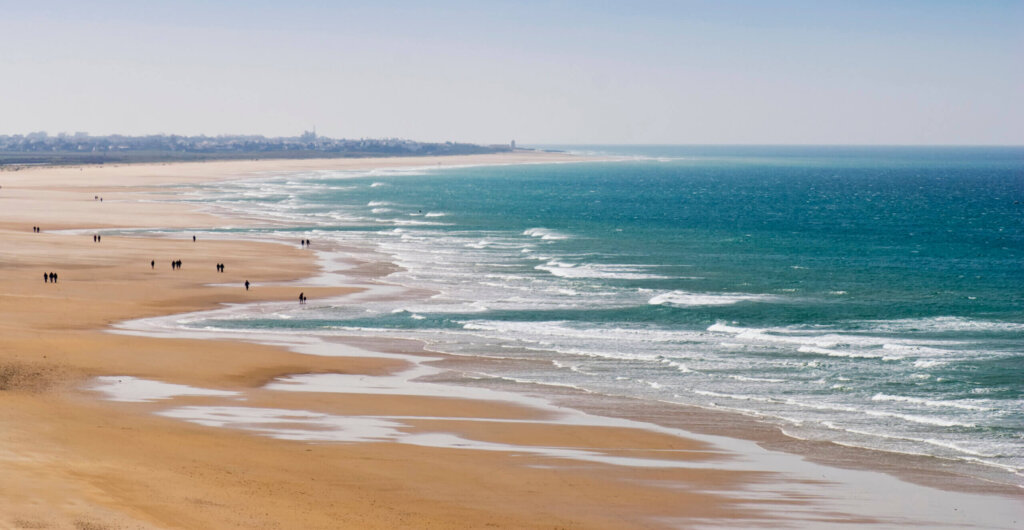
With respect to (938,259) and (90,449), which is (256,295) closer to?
(90,449)

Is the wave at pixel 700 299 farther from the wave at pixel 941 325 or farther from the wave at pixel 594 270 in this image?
the wave at pixel 594 270

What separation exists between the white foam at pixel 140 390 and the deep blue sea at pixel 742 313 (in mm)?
10670

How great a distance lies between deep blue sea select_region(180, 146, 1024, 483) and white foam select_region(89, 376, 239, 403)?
35.0 feet

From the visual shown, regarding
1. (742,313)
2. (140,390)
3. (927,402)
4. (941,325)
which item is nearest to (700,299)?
(742,313)

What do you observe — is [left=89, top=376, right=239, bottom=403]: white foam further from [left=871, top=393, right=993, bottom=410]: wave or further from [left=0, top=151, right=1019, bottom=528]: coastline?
[left=871, top=393, right=993, bottom=410]: wave

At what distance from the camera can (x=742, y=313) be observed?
53.5m

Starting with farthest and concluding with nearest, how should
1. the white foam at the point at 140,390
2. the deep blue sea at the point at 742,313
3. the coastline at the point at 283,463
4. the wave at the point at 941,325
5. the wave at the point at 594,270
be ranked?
the wave at the point at 594,270 < the wave at the point at 941,325 < the deep blue sea at the point at 742,313 < the white foam at the point at 140,390 < the coastline at the point at 283,463

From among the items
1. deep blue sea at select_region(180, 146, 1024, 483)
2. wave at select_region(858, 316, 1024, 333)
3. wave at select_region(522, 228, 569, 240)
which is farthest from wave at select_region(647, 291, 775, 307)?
wave at select_region(522, 228, 569, 240)

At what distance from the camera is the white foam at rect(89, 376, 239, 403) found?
3531cm

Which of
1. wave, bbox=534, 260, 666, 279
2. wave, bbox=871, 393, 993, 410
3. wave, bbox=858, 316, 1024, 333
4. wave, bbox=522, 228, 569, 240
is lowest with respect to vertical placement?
wave, bbox=871, 393, 993, 410

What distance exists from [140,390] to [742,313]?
28668 mm

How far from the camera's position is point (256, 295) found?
198 feet

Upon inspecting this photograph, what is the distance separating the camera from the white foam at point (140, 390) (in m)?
35.3

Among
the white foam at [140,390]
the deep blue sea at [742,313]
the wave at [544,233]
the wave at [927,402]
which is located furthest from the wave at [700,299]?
the wave at [544,233]
